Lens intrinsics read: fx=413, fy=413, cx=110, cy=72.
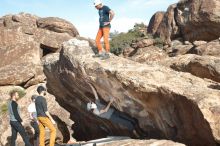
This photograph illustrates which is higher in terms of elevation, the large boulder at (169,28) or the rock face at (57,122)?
the large boulder at (169,28)

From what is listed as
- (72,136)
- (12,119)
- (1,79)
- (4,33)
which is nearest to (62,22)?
(4,33)

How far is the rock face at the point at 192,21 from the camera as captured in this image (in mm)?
33312

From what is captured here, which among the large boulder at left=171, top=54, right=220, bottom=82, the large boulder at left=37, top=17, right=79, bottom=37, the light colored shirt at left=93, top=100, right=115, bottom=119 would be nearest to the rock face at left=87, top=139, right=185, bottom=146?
the light colored shirt at left=93, top=100, right=115, bottom=119

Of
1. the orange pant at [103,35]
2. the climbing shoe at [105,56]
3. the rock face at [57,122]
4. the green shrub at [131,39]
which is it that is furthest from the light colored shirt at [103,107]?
the green shrub at [131,39]

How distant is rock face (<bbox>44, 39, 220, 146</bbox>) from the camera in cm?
1194

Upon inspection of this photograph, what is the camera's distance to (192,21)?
35.2 m

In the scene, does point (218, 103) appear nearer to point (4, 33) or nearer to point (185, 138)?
point (185, 138)

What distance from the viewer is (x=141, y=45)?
3594cm

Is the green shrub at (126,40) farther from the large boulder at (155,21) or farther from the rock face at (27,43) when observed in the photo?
the rock face at (27,43)

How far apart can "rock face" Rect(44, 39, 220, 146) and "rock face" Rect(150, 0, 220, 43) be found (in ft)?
63.2

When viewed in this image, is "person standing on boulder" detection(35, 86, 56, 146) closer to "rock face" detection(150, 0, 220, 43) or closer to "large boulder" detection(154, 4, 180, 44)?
"rock face" detection(150, 0, 220, 43)

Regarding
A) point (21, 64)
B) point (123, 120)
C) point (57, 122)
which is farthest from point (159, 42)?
point (123, 120)

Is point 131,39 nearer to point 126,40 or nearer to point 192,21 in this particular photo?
point 126,40

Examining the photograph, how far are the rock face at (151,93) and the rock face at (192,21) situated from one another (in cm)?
1927
